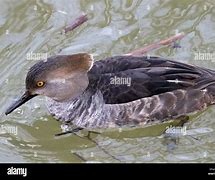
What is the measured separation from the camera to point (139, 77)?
9.16m

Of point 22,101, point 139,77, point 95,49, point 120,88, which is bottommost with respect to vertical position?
point 22,101

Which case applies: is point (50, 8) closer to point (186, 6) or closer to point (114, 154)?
point (186, 6)

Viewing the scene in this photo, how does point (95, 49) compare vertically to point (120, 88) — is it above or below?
above

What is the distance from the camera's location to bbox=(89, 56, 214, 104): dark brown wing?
912cm

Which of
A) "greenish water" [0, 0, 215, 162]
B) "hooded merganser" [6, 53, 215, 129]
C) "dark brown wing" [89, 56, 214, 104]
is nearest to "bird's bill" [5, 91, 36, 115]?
"hooded merganser" [6, 53, 215, 129]

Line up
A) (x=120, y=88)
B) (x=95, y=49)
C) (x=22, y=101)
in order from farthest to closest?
(x=95, y=49), (x=22, y=101), (x=120, y=88)

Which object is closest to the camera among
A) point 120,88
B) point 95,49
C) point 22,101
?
point 120,88

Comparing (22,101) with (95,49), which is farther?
(95,49)

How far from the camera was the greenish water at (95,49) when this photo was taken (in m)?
9.20

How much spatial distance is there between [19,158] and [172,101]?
2.07 m

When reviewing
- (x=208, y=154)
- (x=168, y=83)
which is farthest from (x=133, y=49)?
(x=208, y=154)

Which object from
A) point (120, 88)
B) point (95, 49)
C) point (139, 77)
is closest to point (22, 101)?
point (120, 88)

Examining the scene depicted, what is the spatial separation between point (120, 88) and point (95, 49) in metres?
1.77

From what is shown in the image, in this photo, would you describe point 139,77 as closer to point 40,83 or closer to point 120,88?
point 120,88
